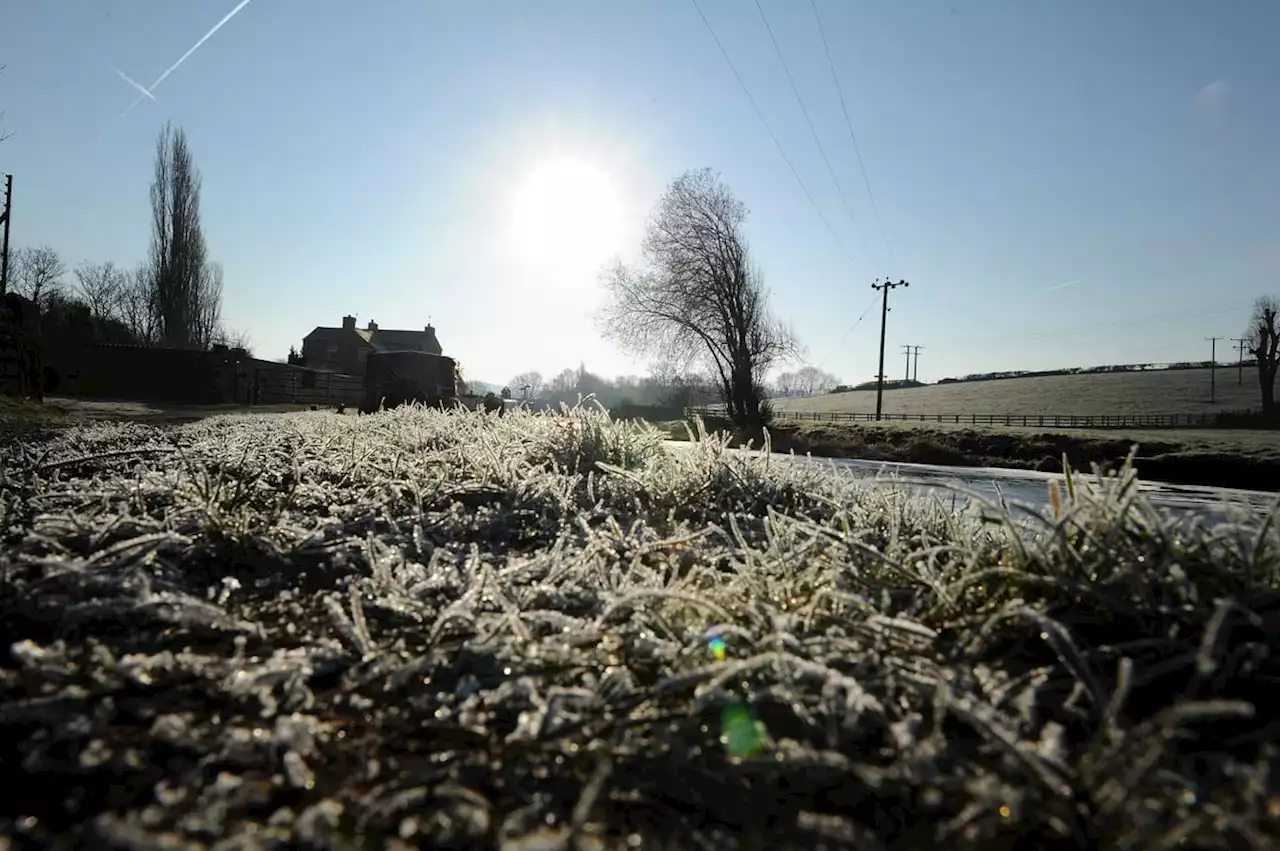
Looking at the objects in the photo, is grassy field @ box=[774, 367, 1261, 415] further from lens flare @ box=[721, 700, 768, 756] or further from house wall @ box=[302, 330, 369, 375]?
lens flare @ box=[721, 700, 768, 756]

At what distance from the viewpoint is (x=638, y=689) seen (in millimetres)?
953

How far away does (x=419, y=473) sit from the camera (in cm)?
261

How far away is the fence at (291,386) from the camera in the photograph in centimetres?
3048

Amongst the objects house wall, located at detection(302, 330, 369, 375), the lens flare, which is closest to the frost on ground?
the lens flare

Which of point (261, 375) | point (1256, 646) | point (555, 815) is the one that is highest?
point (261, 375)

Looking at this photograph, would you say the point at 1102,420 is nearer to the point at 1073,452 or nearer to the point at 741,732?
the point at 1073,452

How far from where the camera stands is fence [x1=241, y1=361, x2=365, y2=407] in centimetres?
3048

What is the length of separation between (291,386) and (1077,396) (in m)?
59.2

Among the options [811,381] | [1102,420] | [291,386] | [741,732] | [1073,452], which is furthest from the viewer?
[811,381]

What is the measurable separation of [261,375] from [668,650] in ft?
116

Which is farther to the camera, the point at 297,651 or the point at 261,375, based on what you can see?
the point at 261,375

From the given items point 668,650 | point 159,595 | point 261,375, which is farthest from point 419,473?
point 261,375

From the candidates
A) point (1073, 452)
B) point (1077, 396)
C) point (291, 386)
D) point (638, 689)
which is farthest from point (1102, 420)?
point (638, 689)

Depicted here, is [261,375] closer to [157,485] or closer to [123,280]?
[157,485]
